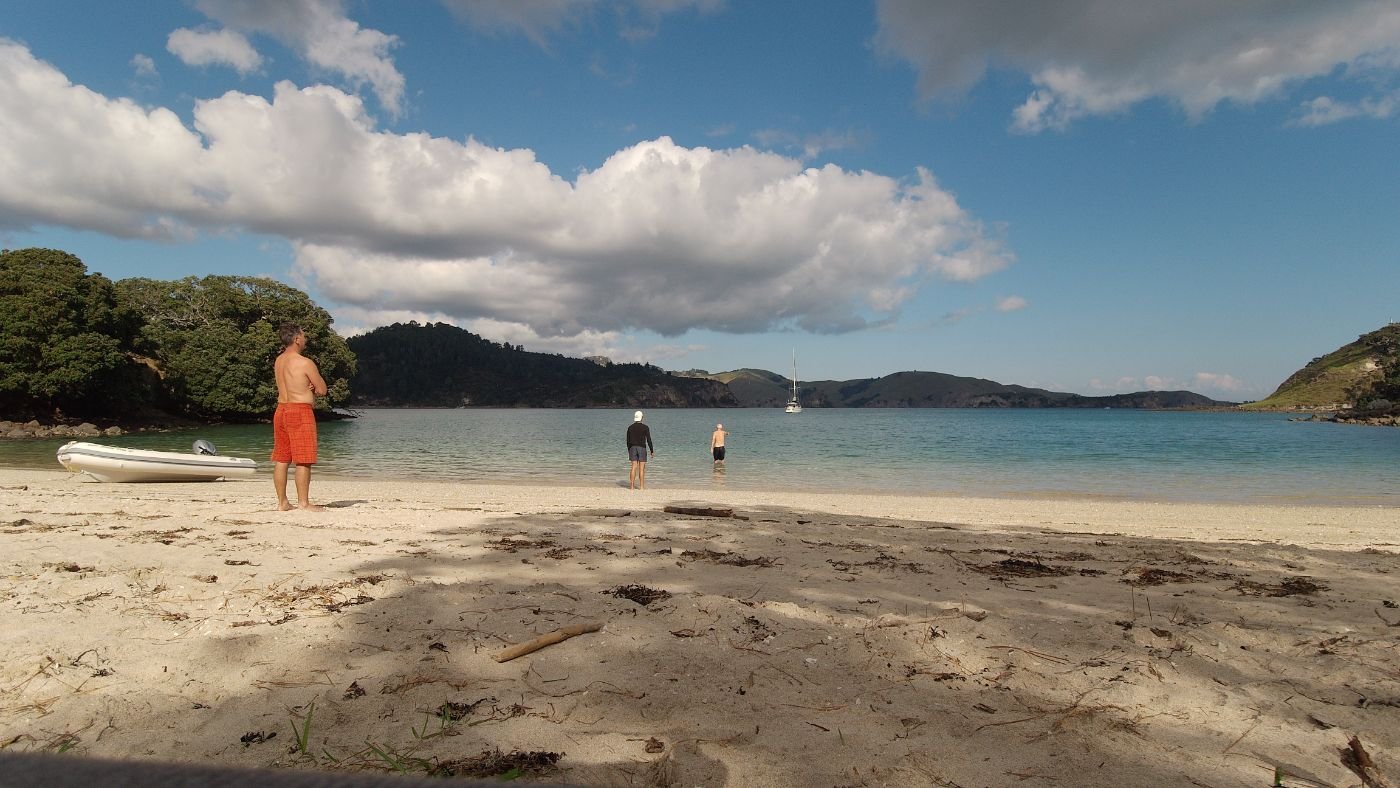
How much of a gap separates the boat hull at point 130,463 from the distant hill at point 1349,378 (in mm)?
108580

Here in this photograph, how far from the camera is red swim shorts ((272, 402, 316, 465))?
873cm

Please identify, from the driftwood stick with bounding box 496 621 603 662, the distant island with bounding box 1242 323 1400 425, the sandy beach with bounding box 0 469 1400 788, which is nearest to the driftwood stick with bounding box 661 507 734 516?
the sandy beach with bounding box 0 469 1400 788

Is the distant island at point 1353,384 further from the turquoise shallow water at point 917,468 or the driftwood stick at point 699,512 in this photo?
the driftwood stick at point 699,512

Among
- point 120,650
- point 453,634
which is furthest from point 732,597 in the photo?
point 120,650

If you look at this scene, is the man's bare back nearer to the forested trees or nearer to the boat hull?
the boat hull

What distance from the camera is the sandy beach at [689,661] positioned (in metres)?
2.88

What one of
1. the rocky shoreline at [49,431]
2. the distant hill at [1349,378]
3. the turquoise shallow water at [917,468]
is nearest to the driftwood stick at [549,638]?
the turquoise shallow water at [917,468]

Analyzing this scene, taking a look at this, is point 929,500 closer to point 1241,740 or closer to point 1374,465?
point 1241,740

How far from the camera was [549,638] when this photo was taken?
3.92m

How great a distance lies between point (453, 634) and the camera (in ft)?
13.3

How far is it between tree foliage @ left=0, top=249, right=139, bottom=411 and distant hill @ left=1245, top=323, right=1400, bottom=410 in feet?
386

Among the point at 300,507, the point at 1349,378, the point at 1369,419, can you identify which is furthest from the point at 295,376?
the point at 1349,378

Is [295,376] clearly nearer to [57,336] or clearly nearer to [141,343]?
[57,336]

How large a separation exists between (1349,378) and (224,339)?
181m
